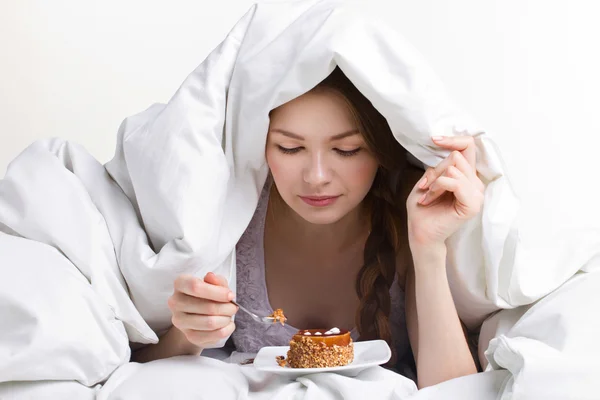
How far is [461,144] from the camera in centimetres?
170

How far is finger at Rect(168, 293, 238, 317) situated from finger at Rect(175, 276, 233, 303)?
2 centimetres

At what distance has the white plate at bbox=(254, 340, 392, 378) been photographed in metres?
1.57

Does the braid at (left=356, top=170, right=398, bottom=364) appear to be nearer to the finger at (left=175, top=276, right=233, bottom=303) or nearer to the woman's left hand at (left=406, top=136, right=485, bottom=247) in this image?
the woman's left hand at (left=406, top=136, right=485, bottom=247)

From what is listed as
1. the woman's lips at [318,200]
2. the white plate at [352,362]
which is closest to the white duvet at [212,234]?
the white plate at [352,362]

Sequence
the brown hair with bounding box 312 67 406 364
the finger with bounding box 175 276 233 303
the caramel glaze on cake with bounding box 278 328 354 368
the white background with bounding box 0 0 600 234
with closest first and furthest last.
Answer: the finger with bounding box 175 276 233 303, the caramel glaze on cake with bounding box 278 328 354 368, the brown hair with bounding box 312 67 406 364, the white background with bounding box 0 0 600 234

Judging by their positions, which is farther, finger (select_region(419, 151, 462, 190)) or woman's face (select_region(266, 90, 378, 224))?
woman's face (select_region(266, 90, 378, 224))

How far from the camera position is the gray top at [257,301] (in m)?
2.03

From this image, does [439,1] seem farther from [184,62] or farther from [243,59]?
[243,59]

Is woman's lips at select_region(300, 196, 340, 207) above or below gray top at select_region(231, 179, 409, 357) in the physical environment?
above

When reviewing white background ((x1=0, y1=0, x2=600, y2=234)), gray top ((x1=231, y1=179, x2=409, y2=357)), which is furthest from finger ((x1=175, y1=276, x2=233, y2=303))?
white background ((x1=0, y1=0, x2=600, y2=234))

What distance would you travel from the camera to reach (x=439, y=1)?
296 cm

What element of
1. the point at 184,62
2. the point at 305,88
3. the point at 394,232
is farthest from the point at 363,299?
the point at 184,62

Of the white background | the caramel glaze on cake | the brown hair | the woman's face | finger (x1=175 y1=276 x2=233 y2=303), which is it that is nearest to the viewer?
finger (x1=175 y1=276 x2=233 y2=303)

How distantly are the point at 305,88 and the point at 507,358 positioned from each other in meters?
0.62
